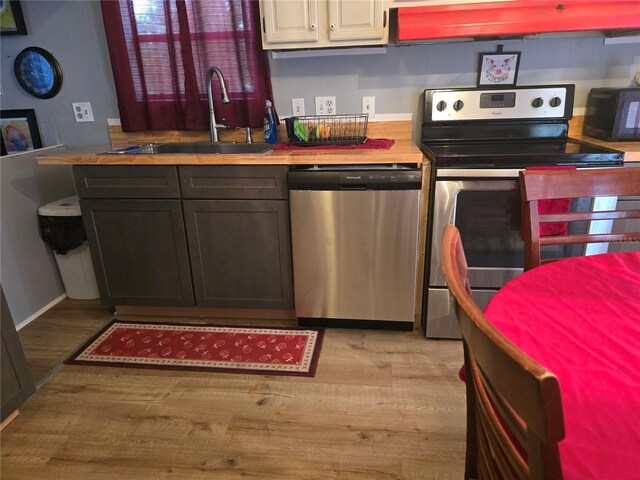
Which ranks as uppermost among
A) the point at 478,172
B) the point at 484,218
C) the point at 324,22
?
the point at 324,22

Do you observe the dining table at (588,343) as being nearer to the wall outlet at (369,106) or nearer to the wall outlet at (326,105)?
the wall outlet at (369,106)

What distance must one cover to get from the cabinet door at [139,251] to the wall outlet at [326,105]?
100cm

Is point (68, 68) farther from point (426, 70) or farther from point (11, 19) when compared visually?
point (426, 70)

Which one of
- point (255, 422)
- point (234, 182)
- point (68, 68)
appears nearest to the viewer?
point (255, 422)

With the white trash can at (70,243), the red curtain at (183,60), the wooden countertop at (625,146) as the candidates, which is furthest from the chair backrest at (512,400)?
the white trash can at (70,243)

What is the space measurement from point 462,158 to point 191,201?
130 cm

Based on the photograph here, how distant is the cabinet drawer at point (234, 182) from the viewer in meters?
2.04

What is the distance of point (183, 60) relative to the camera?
2.41m

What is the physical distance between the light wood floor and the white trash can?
58 centimetres

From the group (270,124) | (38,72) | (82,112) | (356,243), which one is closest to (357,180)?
(356,243)

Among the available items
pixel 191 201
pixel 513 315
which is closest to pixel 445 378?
pixel 513 315

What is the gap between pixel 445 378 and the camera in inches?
73.5

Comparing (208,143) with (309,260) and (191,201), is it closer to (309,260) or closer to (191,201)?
(191,201)

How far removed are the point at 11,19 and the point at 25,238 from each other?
1.30m
